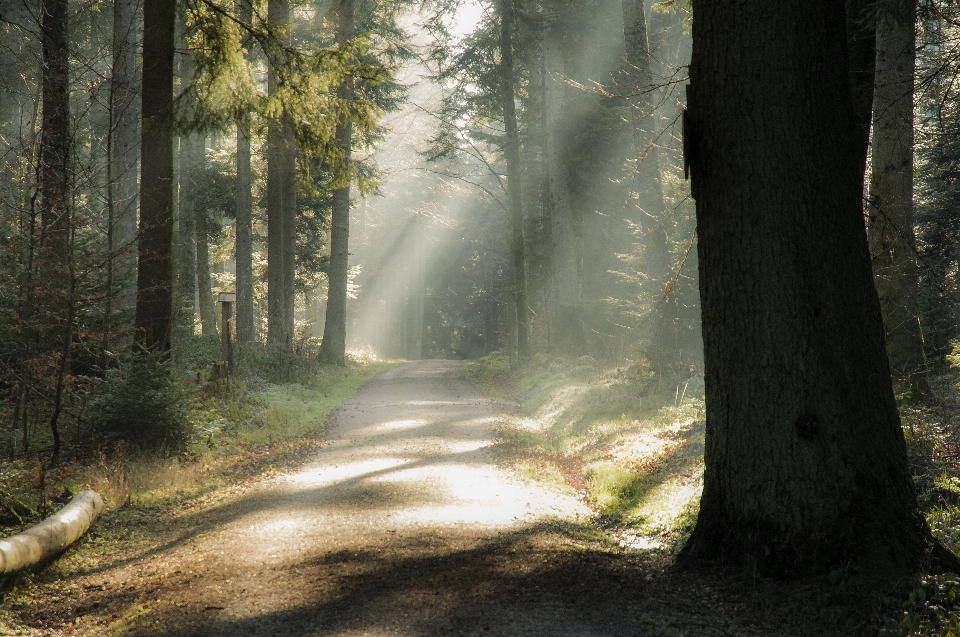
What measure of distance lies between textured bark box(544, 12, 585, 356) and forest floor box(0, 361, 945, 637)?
17693mm

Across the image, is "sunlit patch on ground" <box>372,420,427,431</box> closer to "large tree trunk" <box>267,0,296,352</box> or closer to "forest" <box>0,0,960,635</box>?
"forest" <box>0,0,960,635</box>

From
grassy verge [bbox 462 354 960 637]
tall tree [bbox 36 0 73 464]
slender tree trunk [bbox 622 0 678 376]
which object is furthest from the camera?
slender tree trunk [bbox 622 0 678 376]

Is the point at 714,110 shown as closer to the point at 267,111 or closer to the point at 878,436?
the point at 878,436

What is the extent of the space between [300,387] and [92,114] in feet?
58.0

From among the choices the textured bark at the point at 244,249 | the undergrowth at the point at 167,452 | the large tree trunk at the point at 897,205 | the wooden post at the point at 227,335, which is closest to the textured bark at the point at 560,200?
the textured bark at the point at 244,249

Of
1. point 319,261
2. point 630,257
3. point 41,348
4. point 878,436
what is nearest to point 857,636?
point 878,436

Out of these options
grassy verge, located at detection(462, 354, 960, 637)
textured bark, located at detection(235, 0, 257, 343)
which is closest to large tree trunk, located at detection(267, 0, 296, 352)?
textured bark, located at detection(235, 0, 257, 343)

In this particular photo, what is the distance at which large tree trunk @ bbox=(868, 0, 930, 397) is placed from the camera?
9.70m

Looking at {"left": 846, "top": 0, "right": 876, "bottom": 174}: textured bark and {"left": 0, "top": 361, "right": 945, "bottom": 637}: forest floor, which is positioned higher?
{"left": 846, "top": 0, "right": 876, "bottom": 174}: textured bark

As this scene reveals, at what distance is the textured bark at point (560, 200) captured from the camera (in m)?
26.8

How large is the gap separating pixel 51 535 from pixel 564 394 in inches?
503

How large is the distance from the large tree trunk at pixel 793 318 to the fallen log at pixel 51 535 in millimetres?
4847

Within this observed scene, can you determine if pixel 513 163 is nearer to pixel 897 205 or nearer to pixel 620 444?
pixel 620 444

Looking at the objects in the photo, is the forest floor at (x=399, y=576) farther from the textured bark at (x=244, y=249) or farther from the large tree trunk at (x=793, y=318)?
the textured bark at (x=244, y=249)
